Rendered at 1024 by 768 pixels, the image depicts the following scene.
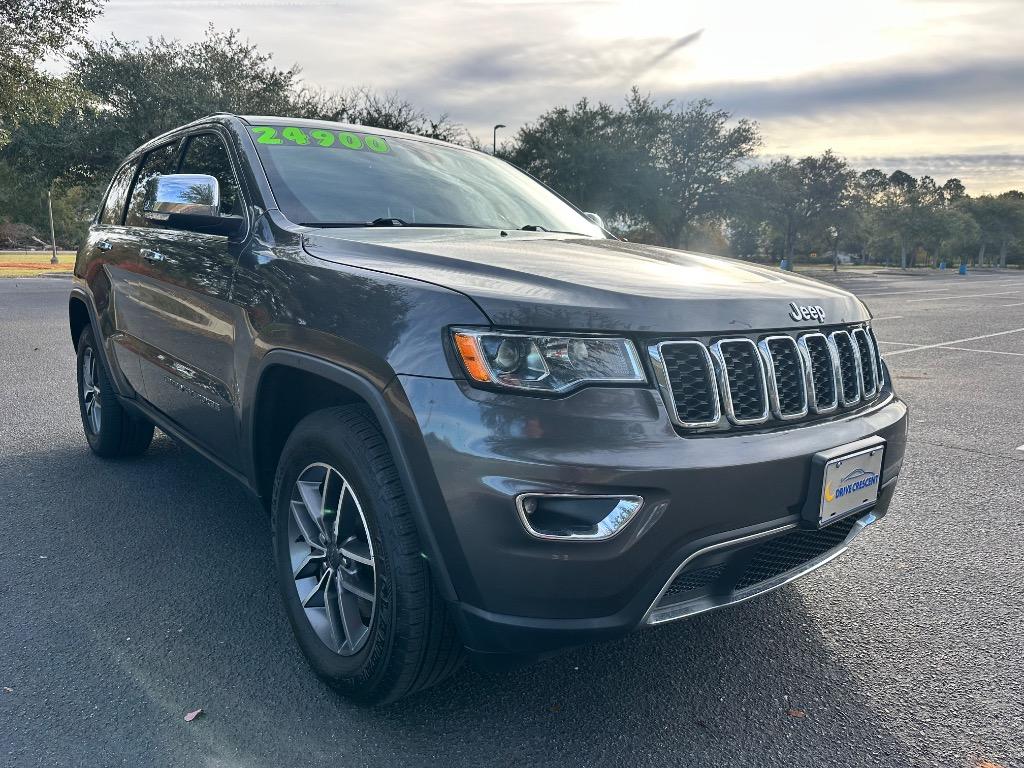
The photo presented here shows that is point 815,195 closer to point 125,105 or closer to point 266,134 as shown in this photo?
point 125,105

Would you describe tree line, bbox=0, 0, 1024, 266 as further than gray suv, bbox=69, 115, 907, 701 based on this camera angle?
Yes

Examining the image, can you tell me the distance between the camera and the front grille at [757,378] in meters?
1.96

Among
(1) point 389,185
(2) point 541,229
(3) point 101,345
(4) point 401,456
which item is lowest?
(3) point 101,345

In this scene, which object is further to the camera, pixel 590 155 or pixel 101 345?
pixel 590 155

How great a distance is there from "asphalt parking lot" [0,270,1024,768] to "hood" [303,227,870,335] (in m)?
1.12

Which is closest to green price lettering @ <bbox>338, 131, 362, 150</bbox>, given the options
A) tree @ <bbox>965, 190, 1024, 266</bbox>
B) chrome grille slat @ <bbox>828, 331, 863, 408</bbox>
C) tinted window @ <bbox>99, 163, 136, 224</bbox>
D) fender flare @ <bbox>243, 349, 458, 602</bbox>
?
fender flare @ <bbox>243, 349, 458, 602</bbox>

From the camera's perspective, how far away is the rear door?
2.87 metres

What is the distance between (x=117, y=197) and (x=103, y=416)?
128cm

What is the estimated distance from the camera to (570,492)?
5.90 ft

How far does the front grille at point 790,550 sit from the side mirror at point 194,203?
Result: 2.05 m

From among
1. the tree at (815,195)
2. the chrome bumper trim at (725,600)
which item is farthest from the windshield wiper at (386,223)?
the tree at (815,195)

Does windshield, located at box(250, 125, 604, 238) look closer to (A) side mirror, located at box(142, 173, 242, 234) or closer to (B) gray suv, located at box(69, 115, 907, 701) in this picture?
(B) gray suv, located at box(69, 115, 907, 701)

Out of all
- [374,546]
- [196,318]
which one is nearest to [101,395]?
[196,318]

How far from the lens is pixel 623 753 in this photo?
2.12 metres
